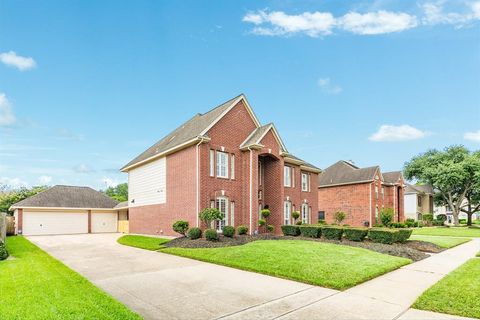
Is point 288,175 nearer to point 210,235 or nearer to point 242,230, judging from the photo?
point 242,230

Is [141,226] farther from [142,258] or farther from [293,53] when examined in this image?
[293,53]

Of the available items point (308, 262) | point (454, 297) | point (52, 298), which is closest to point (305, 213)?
point (308, 262)

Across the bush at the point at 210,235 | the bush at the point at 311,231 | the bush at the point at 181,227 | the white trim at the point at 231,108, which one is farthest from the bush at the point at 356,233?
the white trim at the point at 231,108

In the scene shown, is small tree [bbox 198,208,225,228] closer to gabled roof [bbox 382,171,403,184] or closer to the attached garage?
the attached garage

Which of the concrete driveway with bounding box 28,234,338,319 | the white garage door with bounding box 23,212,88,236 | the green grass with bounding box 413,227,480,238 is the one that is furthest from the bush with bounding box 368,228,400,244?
the white garage door with bounding box 23,212,88,236

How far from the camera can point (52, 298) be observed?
6.44m

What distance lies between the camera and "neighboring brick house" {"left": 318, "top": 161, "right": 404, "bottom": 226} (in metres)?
35.5

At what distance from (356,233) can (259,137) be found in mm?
8444

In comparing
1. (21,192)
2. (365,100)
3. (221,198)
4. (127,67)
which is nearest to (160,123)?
(127,67)

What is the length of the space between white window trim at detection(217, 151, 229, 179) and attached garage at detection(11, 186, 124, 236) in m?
18.2

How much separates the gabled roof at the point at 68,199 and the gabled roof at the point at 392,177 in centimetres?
3555

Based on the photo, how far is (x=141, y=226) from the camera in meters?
24.9

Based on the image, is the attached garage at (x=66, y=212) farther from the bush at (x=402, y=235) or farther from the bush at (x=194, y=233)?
the bush at (x=402, y=235)

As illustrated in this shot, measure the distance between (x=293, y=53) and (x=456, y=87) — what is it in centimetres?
951
